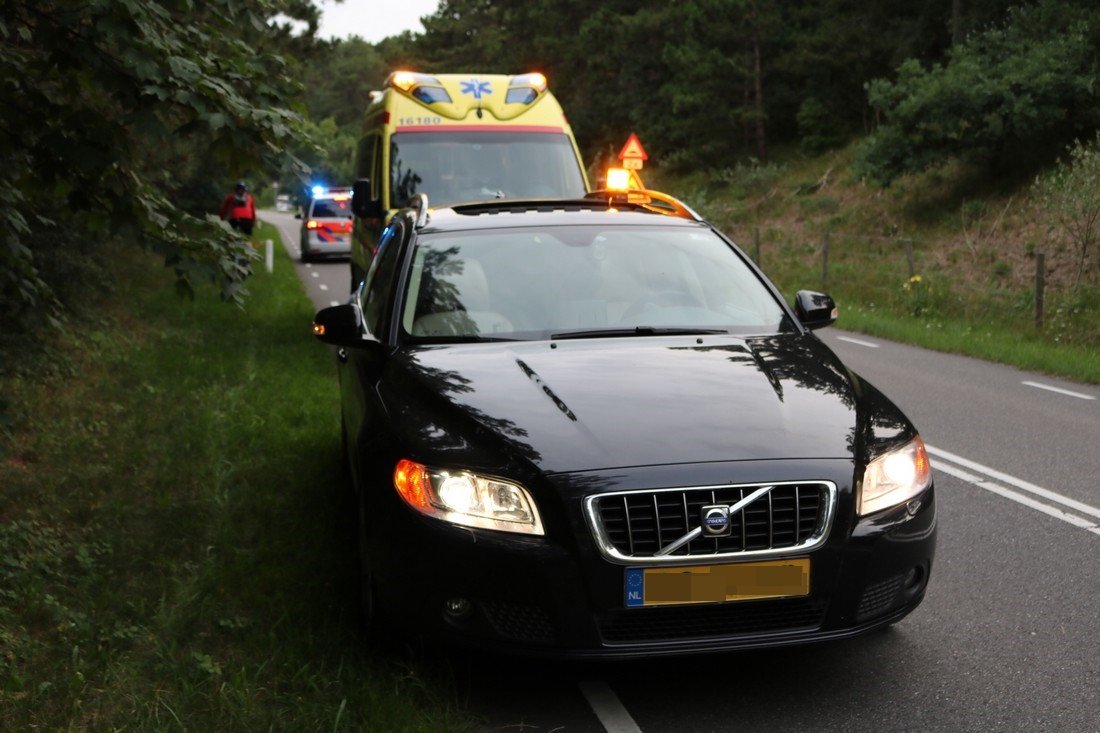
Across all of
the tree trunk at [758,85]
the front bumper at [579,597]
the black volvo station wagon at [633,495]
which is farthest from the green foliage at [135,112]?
the tree trunk at [758,85]

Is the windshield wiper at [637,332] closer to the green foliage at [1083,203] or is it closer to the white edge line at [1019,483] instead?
the white edge line at [1019,483]

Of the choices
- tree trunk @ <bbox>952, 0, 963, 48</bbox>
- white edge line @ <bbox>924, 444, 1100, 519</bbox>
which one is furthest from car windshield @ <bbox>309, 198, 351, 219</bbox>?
white edge line @ <bbox>924, 444, 1100, 519</bbox>

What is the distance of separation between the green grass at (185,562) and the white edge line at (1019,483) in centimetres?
386

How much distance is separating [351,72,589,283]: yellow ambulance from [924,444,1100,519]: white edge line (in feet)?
17.7

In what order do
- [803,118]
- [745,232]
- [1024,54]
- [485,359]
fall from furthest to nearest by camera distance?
[803,118], [745,232], [1024,54], [485,359]

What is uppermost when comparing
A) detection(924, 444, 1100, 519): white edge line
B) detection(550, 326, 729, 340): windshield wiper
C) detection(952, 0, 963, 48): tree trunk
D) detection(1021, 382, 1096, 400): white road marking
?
detection(952, 0, 963, 48): tree trunk

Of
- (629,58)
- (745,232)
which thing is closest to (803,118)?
(745,232)

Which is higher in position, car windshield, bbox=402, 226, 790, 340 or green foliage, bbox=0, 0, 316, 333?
green foliage, bbox=0, 0, 316, 333

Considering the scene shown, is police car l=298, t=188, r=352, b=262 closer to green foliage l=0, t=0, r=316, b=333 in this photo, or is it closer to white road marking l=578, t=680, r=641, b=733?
green foliage l=0, t=0, r=316, b=333

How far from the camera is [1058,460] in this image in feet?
→ 27.7

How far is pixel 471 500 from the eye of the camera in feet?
13.8

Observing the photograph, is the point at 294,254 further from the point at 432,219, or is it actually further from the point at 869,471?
the point at 869,471

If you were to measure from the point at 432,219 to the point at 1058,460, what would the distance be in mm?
4499

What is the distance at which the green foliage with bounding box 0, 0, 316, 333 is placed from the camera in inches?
210
